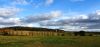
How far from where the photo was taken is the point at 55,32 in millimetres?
94625

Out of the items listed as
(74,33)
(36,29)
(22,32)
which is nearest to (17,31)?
(22,32)

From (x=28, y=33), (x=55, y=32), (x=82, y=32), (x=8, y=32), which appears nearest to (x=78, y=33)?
(x=82, y=32)

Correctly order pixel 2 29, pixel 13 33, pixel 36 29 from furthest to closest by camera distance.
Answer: pixel 36 29 → pixel 2 29 → pixel 13 33

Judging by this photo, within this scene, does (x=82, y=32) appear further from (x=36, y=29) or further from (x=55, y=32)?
(x=36, y=29)

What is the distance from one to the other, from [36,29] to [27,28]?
4394 millimetres

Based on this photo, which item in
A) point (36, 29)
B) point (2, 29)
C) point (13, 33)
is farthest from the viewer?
point (36, 29)

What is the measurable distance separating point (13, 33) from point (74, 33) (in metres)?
21.9

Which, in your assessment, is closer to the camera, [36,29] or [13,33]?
[13,33]

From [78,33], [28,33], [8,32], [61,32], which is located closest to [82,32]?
[78,33]

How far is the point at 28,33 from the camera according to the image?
8981 centimetres

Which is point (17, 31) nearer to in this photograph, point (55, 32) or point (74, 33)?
point (55, 32)

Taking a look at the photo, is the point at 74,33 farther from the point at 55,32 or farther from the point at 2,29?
the point at 2,29

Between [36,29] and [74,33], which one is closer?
[74,33]

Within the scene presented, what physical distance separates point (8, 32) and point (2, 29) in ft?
21.8
